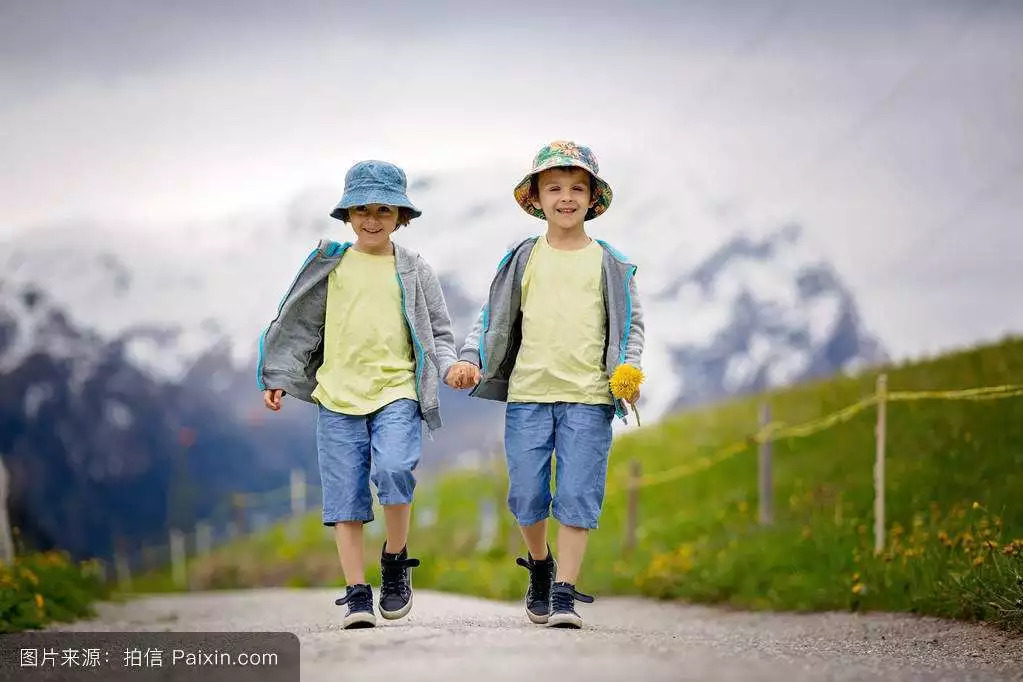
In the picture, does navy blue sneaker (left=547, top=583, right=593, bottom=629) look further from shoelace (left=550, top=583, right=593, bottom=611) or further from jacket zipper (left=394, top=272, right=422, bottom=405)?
jacket zipper (left=394, top=272, right=422, bottom=405)

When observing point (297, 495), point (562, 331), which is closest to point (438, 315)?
point (562, 331)

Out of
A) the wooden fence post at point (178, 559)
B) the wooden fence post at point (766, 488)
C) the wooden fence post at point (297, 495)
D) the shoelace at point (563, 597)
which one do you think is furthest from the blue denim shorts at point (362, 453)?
the wooden fence post at point (178, 559)

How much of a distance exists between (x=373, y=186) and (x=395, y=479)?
1328 mm

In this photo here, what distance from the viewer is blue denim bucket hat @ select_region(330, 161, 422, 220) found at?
5.44 metres

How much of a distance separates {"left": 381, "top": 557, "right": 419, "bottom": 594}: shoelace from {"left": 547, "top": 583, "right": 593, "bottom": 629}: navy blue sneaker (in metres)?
0.70

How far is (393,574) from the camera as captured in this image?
555 centimetres

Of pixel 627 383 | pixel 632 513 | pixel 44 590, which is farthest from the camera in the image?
pixel 632 513

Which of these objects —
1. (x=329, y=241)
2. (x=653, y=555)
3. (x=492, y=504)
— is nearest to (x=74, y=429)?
(x=492, y=504)

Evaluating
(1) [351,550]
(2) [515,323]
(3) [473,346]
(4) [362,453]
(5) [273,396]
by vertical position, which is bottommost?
(1) [351,550]

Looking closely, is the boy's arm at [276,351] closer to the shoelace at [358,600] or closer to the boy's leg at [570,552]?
the shoelace at [358,600]

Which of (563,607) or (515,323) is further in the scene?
(515,323)

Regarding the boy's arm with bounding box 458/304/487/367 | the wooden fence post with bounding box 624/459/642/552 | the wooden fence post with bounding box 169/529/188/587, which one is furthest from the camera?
the wooden fence post with bounding box 169/529/188/587

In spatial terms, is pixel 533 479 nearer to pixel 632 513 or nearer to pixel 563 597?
pixel 563 597

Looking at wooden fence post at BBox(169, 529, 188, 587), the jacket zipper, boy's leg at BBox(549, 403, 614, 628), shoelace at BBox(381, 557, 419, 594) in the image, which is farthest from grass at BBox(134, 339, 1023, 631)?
wooden fence post at BBox(169, 529, 188, 587)
